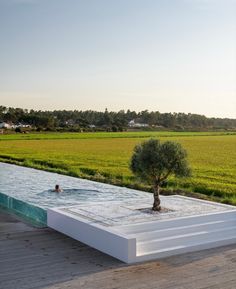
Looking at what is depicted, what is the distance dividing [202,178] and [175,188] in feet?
15.0

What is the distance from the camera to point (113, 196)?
16.3 meters

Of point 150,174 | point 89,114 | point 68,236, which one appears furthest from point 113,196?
point 89,114

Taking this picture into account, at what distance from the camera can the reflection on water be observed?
50.5ft

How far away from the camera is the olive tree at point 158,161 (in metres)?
11.0

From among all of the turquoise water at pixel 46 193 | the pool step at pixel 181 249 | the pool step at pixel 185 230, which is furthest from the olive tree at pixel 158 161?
the turquoise water at pixel 46 193

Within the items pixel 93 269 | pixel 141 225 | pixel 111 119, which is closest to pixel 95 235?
pixel 141 225

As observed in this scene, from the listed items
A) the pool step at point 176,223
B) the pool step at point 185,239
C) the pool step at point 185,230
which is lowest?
the pool step at point 185,239

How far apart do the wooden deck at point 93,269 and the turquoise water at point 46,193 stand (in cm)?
214

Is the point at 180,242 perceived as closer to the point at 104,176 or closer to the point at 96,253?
the point at 96,253

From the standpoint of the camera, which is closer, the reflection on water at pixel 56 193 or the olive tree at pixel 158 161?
the olive tree at pixel 158 161

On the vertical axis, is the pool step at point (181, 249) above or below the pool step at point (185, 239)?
below

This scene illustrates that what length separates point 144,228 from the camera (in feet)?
30.6

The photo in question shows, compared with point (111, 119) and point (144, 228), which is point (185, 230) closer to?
point (144, 228)

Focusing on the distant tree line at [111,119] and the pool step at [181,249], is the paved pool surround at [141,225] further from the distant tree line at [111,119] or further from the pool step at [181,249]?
the distant tree line at [111,119]
